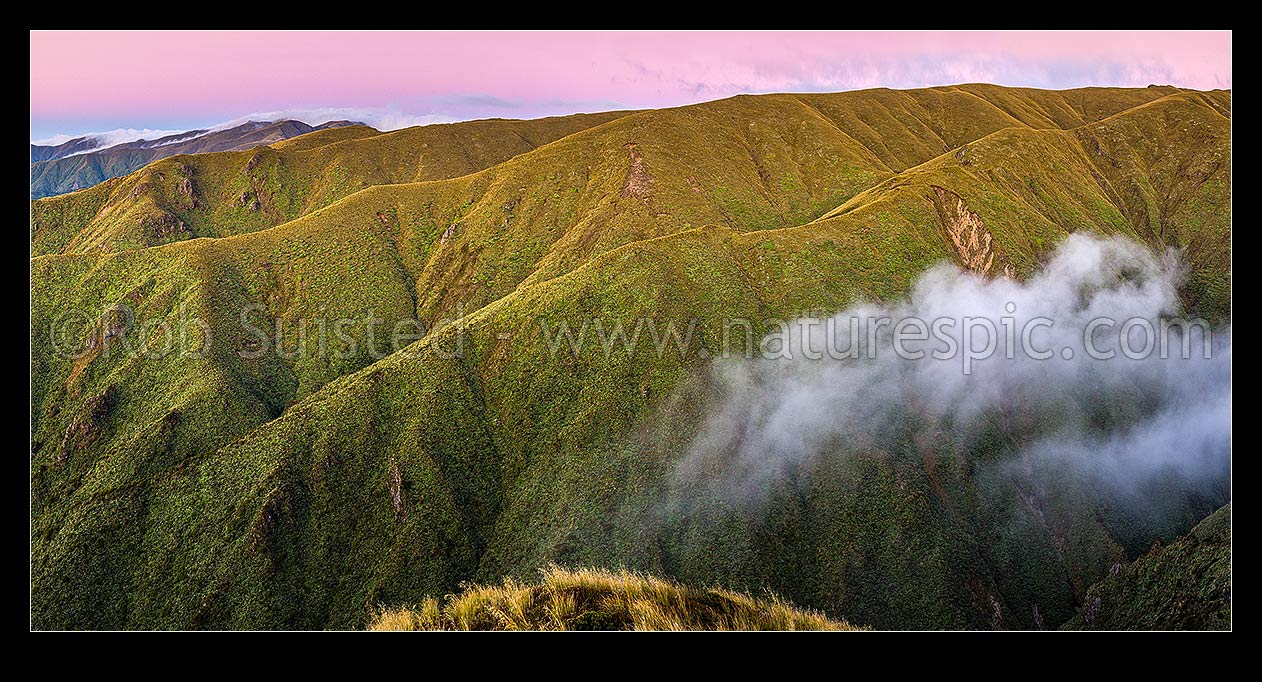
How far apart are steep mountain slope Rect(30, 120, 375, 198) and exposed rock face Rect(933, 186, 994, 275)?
141677 millimetres

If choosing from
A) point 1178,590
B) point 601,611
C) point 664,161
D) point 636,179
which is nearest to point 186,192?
point 636,179

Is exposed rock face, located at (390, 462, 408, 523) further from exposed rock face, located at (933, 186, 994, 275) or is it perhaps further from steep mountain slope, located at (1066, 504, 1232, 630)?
exposed rock face, located at (933, 186, 994, 275)

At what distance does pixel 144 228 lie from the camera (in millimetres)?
64250

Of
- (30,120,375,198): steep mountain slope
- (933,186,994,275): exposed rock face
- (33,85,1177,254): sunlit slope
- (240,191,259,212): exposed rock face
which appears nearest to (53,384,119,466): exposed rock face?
(33,85,1177,254): sunlit slope

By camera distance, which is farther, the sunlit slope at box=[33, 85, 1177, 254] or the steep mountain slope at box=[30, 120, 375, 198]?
the steep mountain slope at box=[30, 120, 375, 198]

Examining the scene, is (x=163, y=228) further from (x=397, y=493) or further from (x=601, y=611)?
(x=601, y=611)

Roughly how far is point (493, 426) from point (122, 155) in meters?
181

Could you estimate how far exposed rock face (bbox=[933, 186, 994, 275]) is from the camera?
142 ft

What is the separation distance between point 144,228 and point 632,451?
66148 mm

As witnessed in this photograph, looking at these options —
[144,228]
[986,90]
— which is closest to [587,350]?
[144,228]

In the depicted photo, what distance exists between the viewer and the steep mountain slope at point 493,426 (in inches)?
1085

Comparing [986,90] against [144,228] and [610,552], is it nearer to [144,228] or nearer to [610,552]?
[610,552]

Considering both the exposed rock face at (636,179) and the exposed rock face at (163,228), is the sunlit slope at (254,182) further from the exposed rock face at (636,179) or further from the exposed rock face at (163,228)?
the exposed rock face at (636,179)

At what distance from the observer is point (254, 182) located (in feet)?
263
